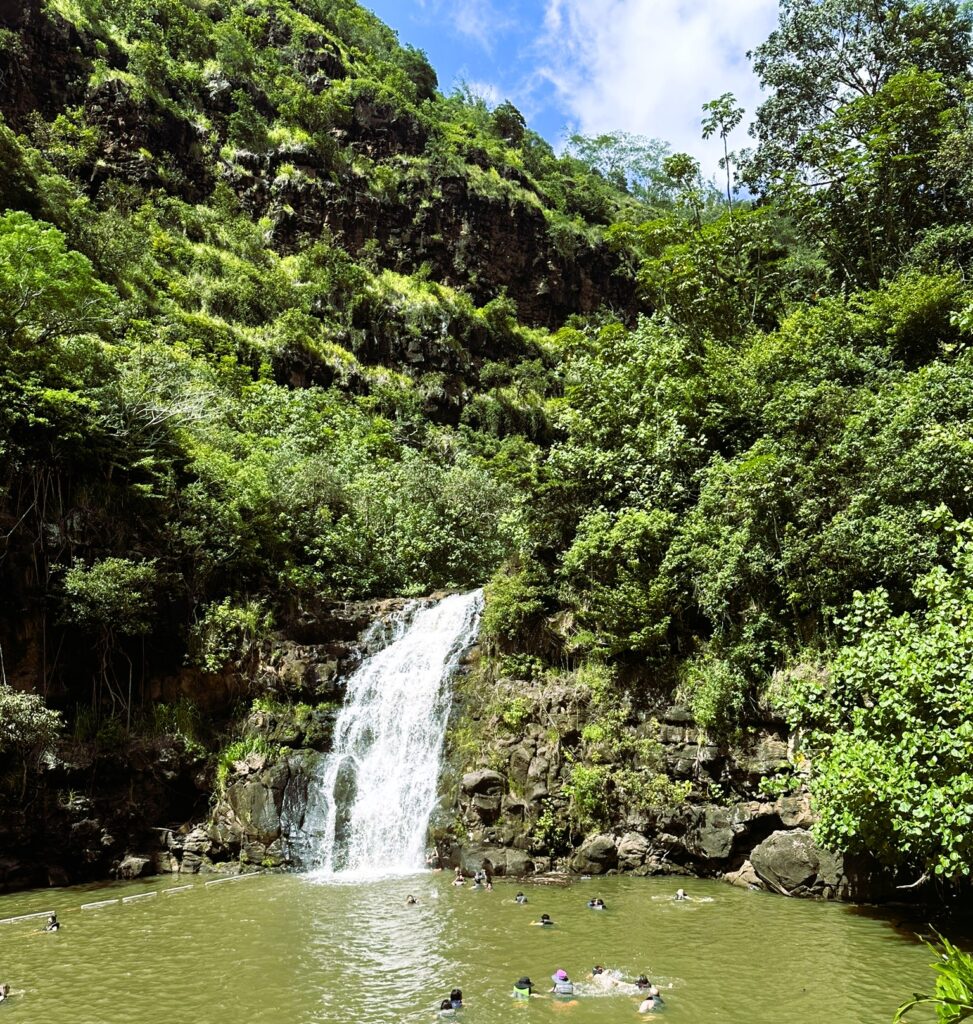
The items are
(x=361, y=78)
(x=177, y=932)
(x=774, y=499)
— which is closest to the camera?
(x=177, y=932)

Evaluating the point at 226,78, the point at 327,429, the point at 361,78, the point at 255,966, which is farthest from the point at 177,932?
the point at 361,78

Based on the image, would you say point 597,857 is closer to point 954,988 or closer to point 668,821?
point 668,821

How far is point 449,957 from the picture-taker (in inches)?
420

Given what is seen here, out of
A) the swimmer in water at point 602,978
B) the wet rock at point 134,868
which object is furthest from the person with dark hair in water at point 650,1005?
the wet rock at point 134,868

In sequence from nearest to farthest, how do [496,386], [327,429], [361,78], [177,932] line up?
[177,932] < [327,429] < [496,386] < [361,78]

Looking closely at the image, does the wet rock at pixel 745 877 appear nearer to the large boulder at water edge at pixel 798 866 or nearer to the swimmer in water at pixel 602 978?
the large boulder at water edge at pixel 798 866

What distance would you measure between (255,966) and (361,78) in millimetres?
70290

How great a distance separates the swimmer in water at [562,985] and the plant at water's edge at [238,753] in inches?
462

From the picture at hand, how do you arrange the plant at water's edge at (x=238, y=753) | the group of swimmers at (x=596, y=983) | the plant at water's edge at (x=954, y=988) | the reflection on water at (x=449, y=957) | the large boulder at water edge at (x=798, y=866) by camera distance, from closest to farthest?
1. the plant at water's edge at (x=954, y=988)
2. the group of swimmers at (x=596, y=983)
3. the reflection on water at (x=449, y=957)
4. the large boulder at water edge at (x=798, y=866)
5. the plant at water's edge at (x=238, y=753)

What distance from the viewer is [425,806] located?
17.8 metres

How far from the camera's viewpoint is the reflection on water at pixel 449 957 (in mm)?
9000

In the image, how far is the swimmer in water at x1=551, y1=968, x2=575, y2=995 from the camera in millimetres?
9180

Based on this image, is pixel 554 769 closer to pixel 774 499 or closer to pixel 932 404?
pixel 774 499

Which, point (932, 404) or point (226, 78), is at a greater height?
point (226, 78)
